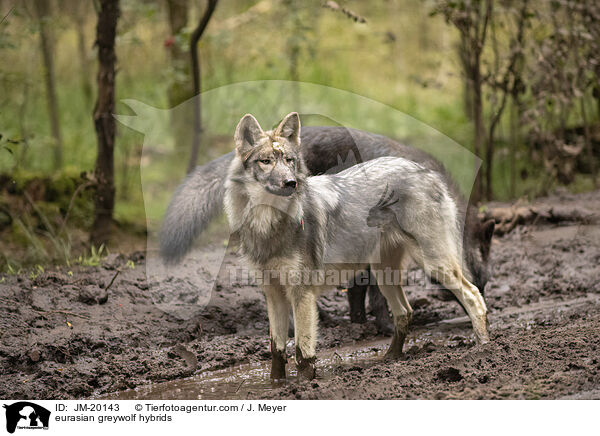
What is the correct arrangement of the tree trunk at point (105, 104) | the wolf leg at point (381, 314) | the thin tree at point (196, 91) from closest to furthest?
the wolf leg at point (381, 314) < the tree trunk at point (105, 104) < the thin tree at point (196, 91)

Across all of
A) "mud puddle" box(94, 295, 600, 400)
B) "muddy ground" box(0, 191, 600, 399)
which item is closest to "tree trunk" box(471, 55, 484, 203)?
"muddy ground" box(0, 191, 600, 399)

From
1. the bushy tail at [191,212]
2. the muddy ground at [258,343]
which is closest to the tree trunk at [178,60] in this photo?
the muddy ground at [258,343]

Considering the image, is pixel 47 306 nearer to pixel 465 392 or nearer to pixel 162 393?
pixel 162 393

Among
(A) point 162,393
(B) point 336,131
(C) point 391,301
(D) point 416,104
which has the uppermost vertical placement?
(D) point 416,104

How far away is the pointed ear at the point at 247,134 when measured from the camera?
3.98m

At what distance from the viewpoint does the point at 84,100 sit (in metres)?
12.4

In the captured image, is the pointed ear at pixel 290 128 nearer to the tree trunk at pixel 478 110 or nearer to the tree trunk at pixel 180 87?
the tree trunk at pixel 180 87

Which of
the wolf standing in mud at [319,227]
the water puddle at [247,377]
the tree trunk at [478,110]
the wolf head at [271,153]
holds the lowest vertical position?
the water puddle at [247,377]

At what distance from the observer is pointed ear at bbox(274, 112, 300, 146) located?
4.04 metres

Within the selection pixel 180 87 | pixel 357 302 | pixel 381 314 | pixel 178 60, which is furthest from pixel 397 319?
pixel 178 60

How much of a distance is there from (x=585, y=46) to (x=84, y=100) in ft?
28.6

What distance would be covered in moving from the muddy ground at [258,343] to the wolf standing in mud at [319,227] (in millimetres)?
420

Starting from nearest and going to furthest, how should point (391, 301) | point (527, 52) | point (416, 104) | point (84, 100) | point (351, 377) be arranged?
point (351, 377), point (391, 301), point (527, 52), point (84, 100), point (416, 104)
